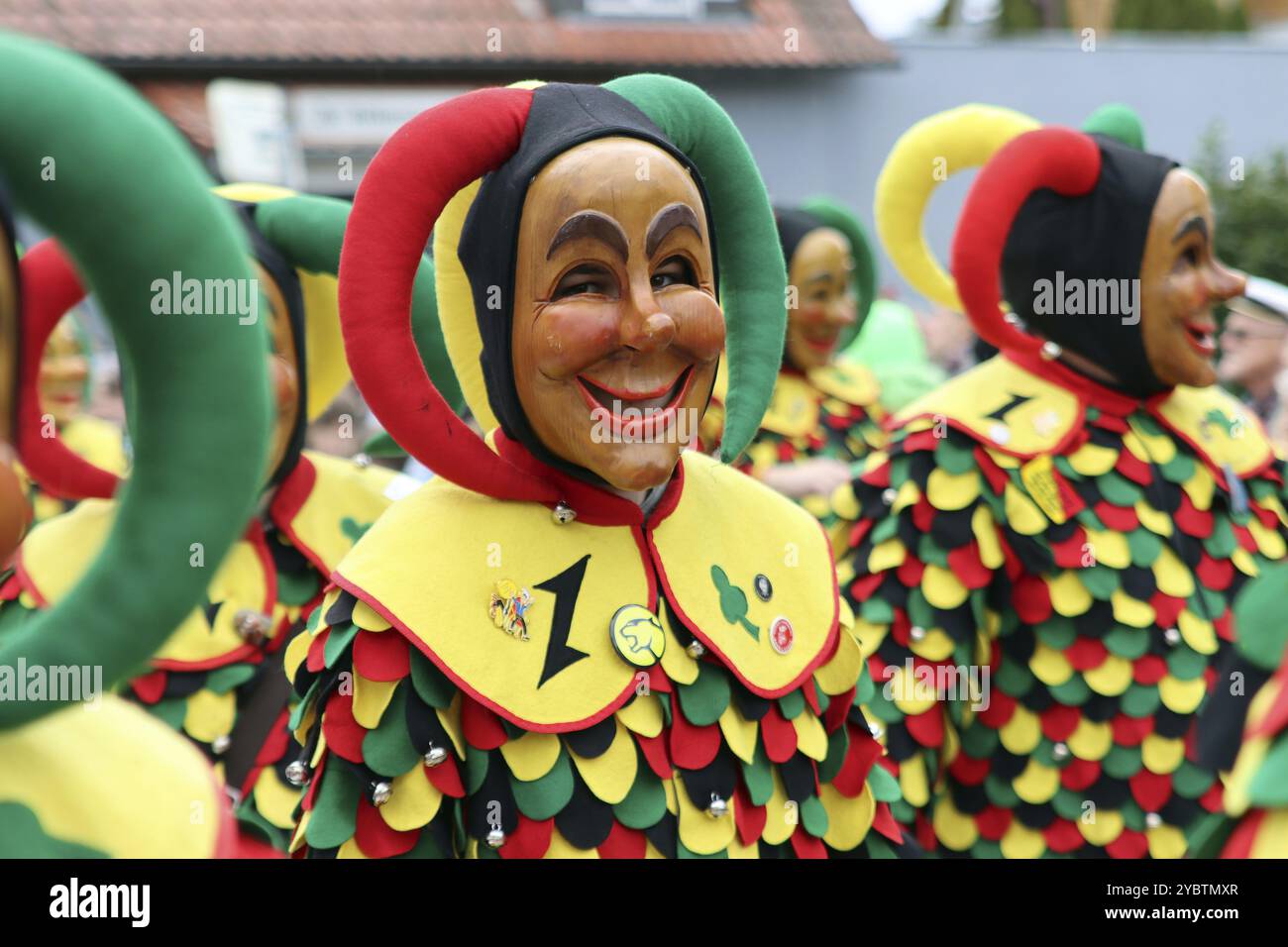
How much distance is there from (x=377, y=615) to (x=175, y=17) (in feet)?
42.6

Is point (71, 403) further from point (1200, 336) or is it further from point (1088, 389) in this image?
point (1200, 336)

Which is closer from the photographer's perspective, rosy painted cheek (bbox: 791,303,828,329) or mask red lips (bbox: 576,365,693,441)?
mask red lips (bbox: 576,365,693,441)

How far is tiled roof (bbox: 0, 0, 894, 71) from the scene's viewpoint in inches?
523

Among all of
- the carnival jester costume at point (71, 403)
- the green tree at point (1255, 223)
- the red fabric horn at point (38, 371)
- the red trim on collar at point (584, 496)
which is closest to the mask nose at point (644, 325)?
the red trim on collar at point (584, 496)

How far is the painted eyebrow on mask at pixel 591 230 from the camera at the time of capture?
84.7 inches

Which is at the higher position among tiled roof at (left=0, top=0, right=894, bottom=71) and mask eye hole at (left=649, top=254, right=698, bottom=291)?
mask eye hole at (left=649, top=254, right=698, bottom=291)

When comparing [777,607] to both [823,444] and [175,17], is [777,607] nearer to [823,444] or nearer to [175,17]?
[823,444]

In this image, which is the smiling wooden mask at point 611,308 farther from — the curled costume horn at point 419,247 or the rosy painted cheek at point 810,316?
the rosy painted cheek at point 810,316

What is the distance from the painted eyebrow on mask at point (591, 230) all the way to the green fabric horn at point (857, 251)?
4.18 metres

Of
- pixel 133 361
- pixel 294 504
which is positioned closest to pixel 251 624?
pixel 294 504

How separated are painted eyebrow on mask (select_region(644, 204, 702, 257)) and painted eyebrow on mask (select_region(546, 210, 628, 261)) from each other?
4cm

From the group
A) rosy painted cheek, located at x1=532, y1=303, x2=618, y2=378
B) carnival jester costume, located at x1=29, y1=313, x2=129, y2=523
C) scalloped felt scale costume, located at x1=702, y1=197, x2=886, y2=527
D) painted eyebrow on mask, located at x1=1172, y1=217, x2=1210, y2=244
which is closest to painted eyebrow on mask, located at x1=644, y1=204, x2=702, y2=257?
rosy painted cheek, located at x1=532, y1=303, x2=618, y2=378

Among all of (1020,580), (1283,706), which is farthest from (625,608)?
(1020,580)

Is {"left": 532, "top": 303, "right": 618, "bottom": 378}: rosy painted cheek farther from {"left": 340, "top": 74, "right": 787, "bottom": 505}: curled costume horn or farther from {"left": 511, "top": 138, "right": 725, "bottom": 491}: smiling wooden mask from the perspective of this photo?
{"left": 340, "top": 74, "right": 787, "bottom": 505}: curled costume horn
